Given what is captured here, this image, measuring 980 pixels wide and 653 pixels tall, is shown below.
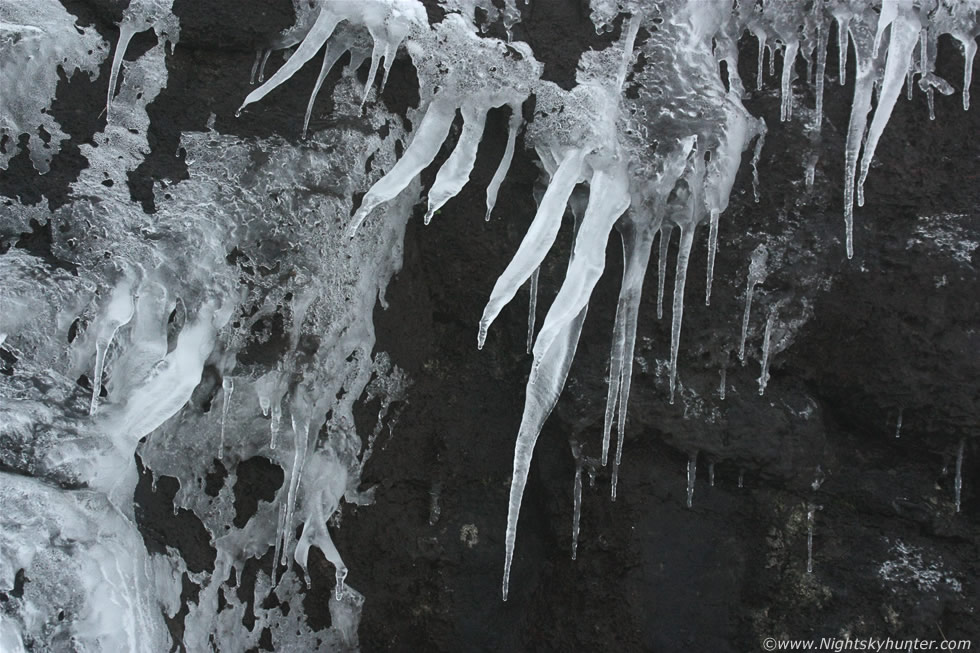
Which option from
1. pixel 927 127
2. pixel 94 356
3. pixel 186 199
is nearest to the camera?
pixel 94 356

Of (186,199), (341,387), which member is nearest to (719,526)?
(341,387)

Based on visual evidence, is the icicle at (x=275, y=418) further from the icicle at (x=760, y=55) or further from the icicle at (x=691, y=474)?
the icicle at (x=760, y=55)

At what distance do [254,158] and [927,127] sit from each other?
2.10 m

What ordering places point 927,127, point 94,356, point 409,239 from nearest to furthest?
point 94,356, point 927,127, point 409,239

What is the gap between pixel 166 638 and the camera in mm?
2414

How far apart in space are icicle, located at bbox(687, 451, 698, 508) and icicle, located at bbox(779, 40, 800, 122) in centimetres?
112

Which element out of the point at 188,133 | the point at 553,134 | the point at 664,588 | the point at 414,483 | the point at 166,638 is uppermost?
the point at 553,134

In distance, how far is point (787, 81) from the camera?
2707 millimetres

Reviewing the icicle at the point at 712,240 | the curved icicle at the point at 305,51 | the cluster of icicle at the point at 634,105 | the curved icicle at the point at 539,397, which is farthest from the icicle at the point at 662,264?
the curved icicle at the point at 305,51

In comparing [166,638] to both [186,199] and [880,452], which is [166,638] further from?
[880,452]

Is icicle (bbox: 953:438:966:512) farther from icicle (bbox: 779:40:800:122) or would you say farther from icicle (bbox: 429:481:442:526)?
icicle (bbox: 429:481:442:526)

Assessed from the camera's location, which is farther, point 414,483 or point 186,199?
point 414,483

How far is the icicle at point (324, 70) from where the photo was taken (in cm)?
269

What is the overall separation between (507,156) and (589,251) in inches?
17.0
